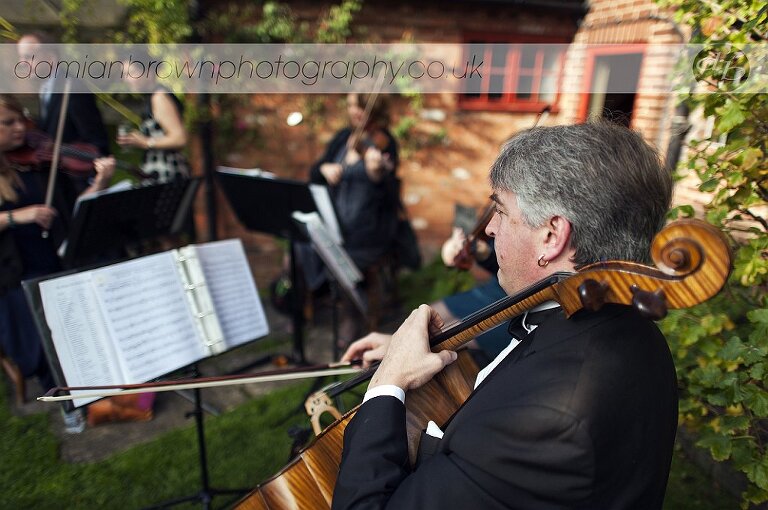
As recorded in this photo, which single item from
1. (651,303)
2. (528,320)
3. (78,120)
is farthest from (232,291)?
(78,120)

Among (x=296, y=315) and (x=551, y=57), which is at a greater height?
(x=551, y=57)

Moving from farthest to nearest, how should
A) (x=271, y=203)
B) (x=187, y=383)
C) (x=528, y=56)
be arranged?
(x=528, y=56)
(x=271, y=203)
(x=187, y=383)

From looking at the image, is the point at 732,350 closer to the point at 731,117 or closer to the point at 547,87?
the point at 731,117

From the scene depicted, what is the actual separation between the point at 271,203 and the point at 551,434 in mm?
2711

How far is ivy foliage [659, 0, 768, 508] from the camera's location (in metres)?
1.61

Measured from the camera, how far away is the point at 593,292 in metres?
0.94

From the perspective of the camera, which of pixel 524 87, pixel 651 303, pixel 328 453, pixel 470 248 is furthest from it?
pixel 524 87

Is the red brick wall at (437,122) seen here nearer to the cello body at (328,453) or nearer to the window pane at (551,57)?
the window pane at (551,57)

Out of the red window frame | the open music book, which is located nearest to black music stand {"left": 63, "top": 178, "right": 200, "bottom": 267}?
the open music book

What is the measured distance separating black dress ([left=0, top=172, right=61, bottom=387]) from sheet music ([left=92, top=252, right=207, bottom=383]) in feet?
4.85

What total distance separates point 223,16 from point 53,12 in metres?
1.32

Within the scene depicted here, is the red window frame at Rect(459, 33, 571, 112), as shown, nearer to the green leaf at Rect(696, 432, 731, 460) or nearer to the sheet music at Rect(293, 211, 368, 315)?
the sheet music at Rect(293, 211, 368, 315)

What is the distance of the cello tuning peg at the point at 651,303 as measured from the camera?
843 millimetres

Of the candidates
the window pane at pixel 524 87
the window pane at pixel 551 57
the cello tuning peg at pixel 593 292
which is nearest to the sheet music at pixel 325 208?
the cello tuning peg at pixel 593 292
